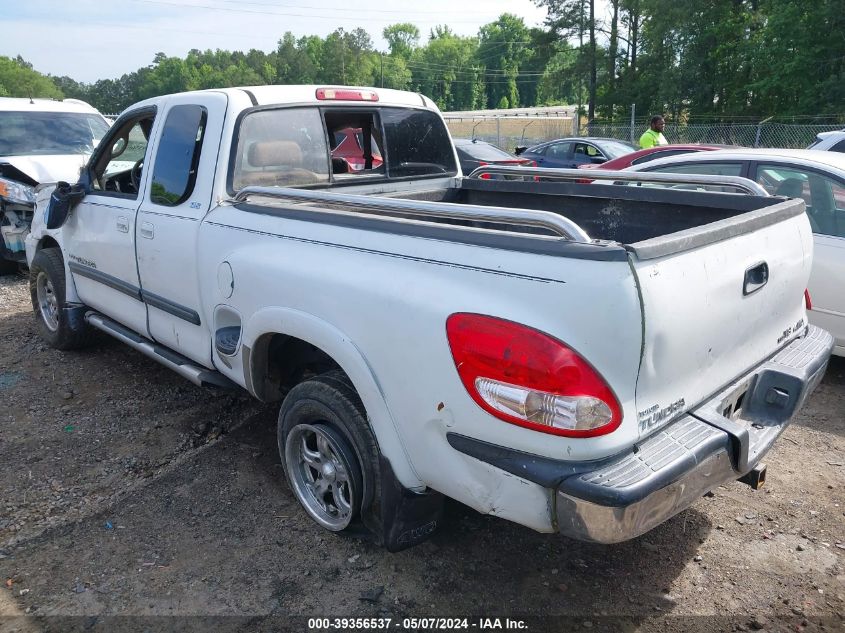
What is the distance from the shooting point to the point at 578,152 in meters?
16.7

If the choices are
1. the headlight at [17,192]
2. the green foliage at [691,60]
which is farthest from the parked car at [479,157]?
the green foliage at [691,60]

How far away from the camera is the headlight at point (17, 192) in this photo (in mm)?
7719

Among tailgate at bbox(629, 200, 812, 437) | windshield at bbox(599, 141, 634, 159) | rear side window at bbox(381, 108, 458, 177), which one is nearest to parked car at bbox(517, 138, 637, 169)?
windshield at bbox(599, 141, 634, 159)

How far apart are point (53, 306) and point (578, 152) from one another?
45.0ft

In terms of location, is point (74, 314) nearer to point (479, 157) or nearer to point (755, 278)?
point (755, 278)

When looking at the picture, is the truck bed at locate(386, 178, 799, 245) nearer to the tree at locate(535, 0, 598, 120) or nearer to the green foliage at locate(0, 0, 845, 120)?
the green foliage at locate(0, 0, 845, 120)

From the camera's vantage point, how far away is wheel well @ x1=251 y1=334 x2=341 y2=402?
10.5ft

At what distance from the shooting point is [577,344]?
2.00 meters

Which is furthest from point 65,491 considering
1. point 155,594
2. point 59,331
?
point 59,331

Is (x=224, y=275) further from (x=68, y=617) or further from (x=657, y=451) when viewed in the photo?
(x=657, y=451)

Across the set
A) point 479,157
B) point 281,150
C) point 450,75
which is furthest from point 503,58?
point 281,150

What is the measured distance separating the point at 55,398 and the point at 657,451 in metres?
4.24

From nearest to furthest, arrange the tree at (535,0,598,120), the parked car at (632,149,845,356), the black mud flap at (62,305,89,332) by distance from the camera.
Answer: the parked car at (632,149,845,356) < the black mud flap at (62,305,89,332) < the tree at (535,0,598,120)

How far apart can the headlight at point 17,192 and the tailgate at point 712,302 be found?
25.4 ft
